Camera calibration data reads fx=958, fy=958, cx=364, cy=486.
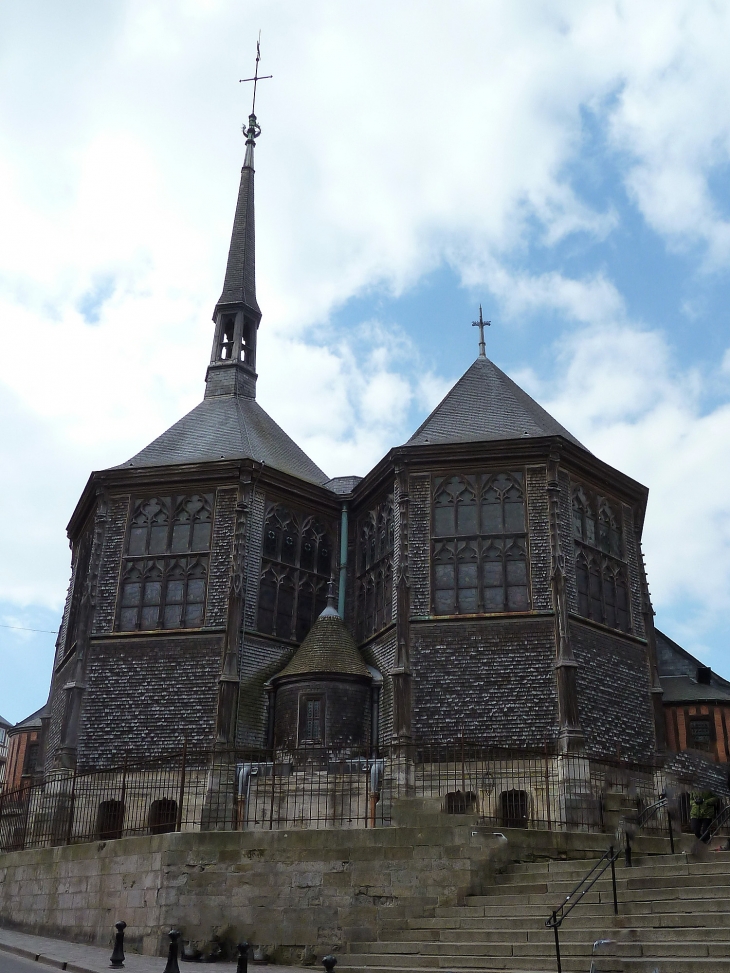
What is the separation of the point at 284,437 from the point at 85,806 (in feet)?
47.1

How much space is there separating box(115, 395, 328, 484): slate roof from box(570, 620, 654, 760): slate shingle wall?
10.1 m

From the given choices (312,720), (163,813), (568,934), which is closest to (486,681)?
(312,720)

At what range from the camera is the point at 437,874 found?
14.3m

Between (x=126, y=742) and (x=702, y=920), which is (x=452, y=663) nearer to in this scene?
(x=126, y=742)

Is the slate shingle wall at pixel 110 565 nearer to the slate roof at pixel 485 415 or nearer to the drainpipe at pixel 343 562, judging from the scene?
the drainpipe at pixel 343 562

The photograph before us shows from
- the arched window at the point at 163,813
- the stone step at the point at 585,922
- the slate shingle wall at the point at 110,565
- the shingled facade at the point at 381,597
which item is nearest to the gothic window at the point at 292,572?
the shingled facade at the point at 381,597

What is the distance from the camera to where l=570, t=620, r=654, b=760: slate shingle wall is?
23.0 m

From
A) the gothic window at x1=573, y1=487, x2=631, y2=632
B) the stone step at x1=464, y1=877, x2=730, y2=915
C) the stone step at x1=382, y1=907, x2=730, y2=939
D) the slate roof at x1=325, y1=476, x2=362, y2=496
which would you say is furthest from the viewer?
the slate roof at x1=325, y1=476, x2=362, y2=496

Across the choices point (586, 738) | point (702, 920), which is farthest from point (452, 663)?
point (702, 920)

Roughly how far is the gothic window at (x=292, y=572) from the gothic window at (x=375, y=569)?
3.71 feet

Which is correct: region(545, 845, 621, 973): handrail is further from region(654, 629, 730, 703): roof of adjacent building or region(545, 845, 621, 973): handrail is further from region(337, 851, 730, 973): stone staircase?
region(654, 629, 730, 703): roof of adjacent building

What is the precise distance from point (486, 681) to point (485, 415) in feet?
26.8

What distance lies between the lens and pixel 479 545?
25.0 metres

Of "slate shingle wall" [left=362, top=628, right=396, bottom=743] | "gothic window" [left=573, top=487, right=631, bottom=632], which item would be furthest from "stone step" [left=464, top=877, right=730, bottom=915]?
"gothic window" [left=573, top=487, right=631, bottom=632]
